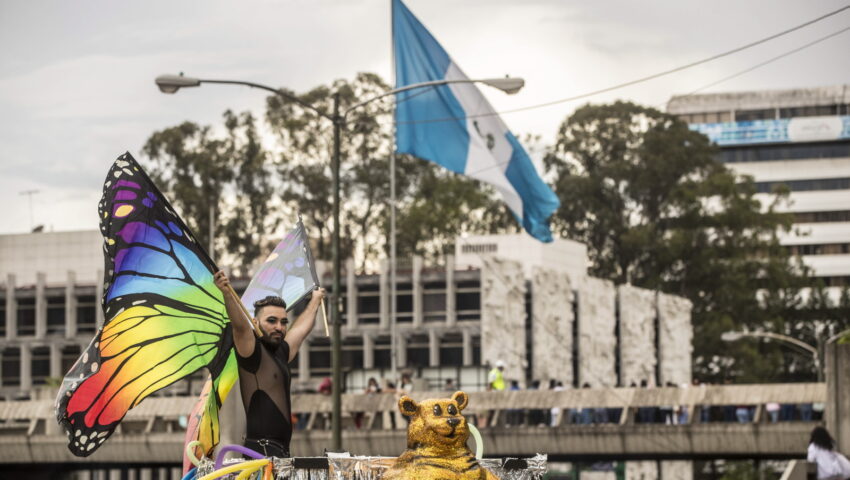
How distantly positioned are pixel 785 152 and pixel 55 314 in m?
56.1

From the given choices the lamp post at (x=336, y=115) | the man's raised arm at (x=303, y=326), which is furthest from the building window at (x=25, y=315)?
the man's raised arm at (x=303, y=326)

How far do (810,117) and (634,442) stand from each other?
83493mm

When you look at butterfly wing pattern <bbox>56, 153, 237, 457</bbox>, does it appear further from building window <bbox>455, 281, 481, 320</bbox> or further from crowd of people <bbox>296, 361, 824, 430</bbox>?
building window <bbox>455, 281, 481, 320</bbox>

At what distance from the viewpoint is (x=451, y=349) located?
68.5m

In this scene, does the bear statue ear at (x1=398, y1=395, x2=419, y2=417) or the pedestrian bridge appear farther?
the pedestrian bridge

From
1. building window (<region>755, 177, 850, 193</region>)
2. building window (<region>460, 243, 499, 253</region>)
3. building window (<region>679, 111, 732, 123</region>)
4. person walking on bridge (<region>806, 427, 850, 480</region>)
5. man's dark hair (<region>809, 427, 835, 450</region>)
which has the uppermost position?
building window (<region>679, 111, 732, 123</region>)

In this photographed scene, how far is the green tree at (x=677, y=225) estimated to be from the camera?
A: 235 ft

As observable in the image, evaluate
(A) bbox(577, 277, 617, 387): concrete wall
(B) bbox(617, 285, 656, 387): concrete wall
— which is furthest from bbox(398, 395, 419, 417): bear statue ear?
(B) bbox(617, 285, 656, 387): concrete wall

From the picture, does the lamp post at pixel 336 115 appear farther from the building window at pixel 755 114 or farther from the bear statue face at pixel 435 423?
the building window at pixel 755 114

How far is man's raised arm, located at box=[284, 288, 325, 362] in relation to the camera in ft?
33.0

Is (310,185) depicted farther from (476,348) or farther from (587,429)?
(587,429)

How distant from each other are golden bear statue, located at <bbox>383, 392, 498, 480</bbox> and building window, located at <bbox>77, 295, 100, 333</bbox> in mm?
68052

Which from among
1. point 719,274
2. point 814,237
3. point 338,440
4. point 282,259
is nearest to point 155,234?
point 282,259

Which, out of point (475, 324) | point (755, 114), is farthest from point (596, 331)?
point (755, 114)
